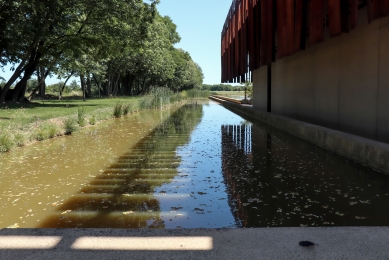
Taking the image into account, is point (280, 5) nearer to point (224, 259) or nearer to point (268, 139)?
point (268, 139)

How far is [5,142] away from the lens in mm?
8969

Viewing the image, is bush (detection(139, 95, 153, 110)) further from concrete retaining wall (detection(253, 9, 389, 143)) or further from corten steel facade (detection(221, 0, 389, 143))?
concrete retaining wall (detection(253, 9, 389, 143))

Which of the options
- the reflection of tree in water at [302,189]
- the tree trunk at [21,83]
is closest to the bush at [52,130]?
the reflection of tree in water at [302,189]

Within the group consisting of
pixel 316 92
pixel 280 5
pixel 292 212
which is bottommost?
pixel 292 212

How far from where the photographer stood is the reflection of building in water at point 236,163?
4830mm

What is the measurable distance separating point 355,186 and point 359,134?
3.75 meters

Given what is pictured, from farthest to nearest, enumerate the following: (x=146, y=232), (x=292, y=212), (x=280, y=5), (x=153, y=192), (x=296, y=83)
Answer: (x=296, y=83) → (x=280, y=5) → (x=153, y=192) → (x=292, y=212) → (x=146, y=232)

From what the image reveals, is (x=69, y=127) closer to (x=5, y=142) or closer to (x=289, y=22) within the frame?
(x=5, y=142)

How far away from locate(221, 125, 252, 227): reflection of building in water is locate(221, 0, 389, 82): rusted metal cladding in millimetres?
3423

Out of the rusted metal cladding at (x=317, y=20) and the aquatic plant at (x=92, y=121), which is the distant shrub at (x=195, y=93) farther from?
the rusted metal cladding at (x=317, y=20)

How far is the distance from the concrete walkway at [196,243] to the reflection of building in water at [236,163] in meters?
0.96

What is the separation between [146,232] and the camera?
350cm

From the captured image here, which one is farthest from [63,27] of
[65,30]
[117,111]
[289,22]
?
[289,22]

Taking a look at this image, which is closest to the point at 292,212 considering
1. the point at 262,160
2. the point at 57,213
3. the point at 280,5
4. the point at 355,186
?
the point at 355,186
